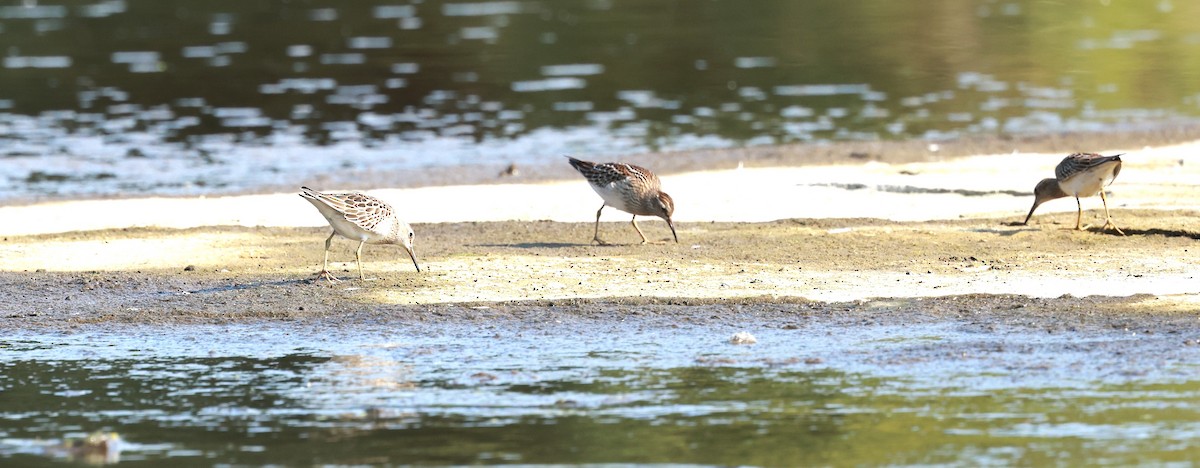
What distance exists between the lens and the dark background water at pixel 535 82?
21266 millimetres

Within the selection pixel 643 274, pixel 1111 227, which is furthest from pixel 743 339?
pixel 1111 227

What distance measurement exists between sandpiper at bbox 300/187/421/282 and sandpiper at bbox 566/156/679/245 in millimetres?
2055

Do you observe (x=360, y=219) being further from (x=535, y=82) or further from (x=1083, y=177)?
(x=535, y=82)

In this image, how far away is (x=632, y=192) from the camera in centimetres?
1323

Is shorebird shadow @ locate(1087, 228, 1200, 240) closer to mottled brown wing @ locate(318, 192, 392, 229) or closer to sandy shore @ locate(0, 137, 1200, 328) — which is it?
sandy shore @ locate(0, 137, 1200, 328)

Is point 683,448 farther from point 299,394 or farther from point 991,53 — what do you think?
point 991,53

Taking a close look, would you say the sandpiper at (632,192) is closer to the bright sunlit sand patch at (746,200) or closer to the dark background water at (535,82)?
the bright sunlit sand patch at (746,200)

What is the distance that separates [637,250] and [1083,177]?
3666 millimetres

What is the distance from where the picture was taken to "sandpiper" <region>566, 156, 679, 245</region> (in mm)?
13164

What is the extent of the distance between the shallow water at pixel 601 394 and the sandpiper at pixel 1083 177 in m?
4.15

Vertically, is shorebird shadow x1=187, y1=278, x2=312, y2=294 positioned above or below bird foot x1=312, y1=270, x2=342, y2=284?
below

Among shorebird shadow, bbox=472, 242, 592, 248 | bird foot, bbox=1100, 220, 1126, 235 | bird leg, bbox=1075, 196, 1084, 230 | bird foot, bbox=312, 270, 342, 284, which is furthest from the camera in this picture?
Answer: bird leg, bbox=1075, 196, 1084, 230

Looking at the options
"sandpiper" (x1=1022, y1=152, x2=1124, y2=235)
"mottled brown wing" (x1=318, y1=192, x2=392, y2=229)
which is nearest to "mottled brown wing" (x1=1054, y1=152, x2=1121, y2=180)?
"sandpiper" (x1=1022, y1=152, x2=1124, y2=235)

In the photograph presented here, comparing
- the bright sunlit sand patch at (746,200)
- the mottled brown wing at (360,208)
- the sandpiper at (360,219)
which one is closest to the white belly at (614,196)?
the bright sunlit sand patch at (746,200)
